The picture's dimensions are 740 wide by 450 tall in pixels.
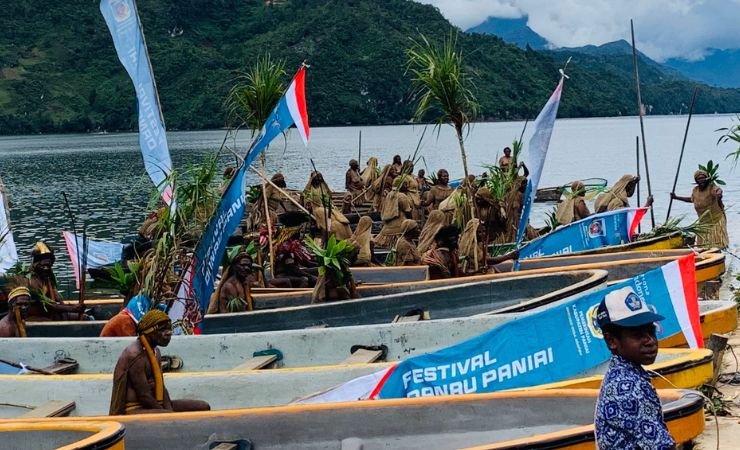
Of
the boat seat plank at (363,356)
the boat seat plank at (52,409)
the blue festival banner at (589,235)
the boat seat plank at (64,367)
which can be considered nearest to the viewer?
the boat seat plank at (52,409)

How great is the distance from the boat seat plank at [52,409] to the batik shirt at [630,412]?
4.78 meters

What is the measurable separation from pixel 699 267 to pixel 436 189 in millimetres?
7805

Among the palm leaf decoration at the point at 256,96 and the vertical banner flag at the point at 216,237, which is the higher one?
the palm leaf decoration at the point at 256,96

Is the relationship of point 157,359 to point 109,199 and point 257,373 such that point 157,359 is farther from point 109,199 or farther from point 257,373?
point 109,199

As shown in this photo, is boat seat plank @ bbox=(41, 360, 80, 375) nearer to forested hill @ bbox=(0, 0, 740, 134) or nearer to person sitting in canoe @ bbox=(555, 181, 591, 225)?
person sitting in canoe @ bbox=(555, 181, 591, 225)

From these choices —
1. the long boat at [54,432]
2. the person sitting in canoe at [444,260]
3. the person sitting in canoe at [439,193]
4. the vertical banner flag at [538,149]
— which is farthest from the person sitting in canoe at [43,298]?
the person sitting in canoe at [439,193]

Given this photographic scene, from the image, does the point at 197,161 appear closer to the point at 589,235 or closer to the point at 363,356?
the point at 589,235

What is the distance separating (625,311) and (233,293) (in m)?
6.58

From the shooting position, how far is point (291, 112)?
10.3m

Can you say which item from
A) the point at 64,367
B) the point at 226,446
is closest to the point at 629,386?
the point at 226,446

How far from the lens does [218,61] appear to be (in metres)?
103

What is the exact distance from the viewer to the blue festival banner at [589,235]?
12.9 m

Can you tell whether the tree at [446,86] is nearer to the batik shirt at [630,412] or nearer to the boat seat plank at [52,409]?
the boat seat plank at [52,409]

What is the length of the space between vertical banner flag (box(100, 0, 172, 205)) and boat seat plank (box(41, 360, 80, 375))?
3.25 metres
